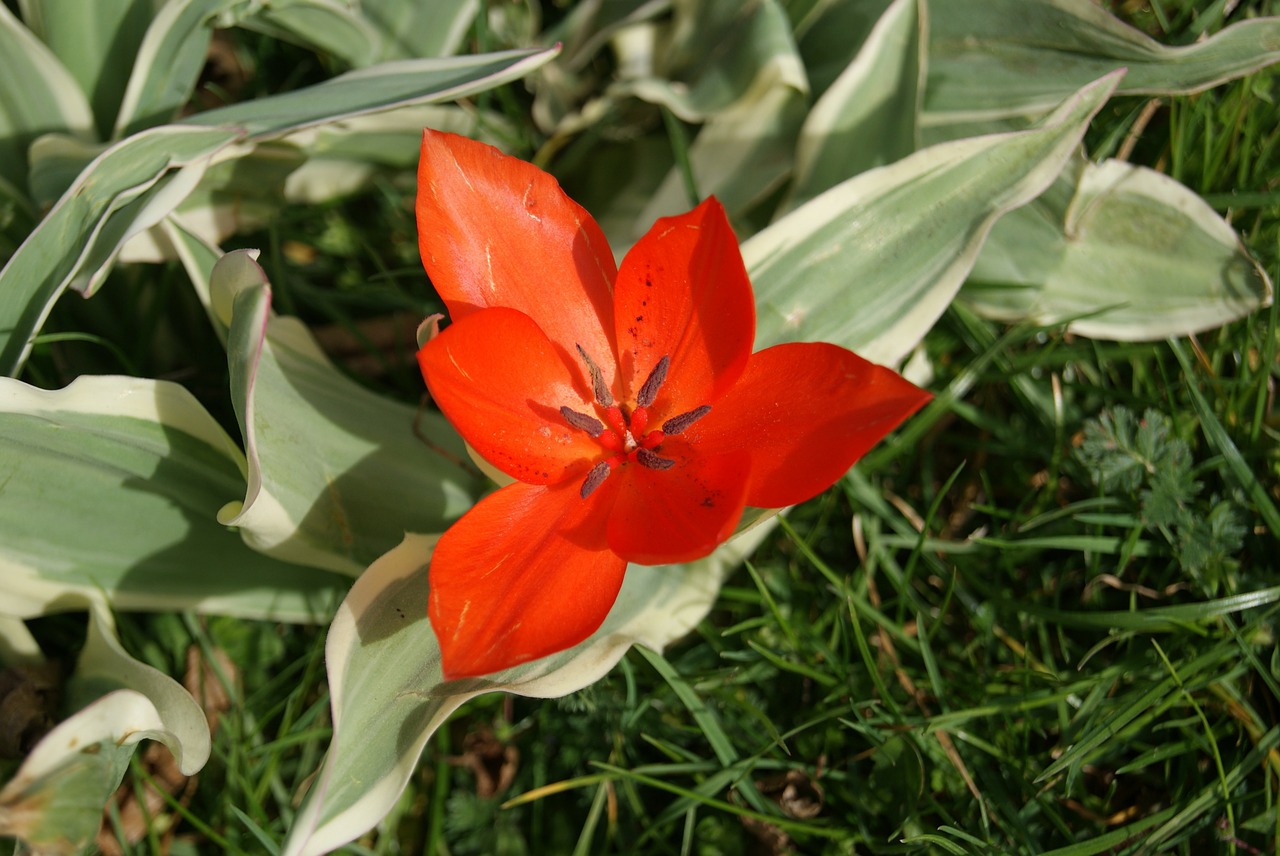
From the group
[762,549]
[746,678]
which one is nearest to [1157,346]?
[762,549]

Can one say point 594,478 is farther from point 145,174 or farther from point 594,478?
point 145,174

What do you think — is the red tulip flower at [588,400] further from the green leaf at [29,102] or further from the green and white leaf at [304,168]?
the green leaf at [29,102]

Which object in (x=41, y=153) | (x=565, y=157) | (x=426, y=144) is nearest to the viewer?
(x=426, y=144)

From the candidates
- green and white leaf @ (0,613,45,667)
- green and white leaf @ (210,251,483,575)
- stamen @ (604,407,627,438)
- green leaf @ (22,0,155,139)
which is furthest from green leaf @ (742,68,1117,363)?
green and white leaf @ (0,613,45,667)

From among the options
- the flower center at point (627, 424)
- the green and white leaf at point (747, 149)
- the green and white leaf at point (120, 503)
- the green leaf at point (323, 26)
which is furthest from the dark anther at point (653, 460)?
the green leaf at point (323, 26)

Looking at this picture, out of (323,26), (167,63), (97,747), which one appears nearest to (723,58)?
(323,26)

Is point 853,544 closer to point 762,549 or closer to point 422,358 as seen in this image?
point 762,549
